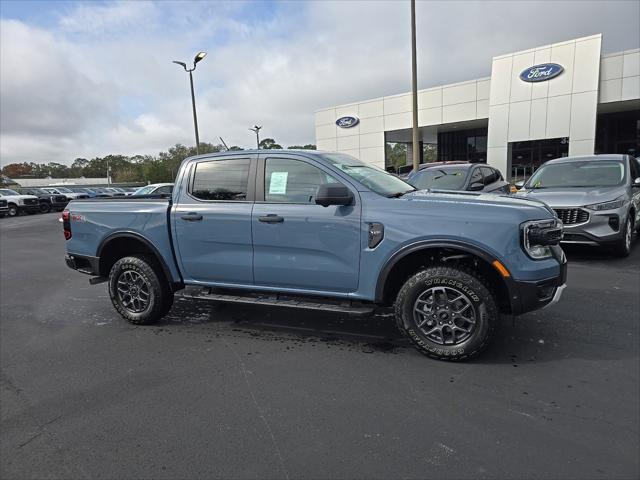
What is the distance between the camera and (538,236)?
3.39m

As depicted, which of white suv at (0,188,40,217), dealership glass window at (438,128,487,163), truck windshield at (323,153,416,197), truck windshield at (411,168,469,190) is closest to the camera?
truck windshield at (323,153,416,197)

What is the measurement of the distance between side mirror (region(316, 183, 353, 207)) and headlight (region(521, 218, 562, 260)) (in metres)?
1.43

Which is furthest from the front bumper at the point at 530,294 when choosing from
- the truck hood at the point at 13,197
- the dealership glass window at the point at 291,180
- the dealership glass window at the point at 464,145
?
the dealership glass window at the point at 464,145

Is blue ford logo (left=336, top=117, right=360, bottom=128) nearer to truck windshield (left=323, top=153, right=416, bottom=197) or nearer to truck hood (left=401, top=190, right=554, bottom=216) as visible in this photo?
truck windshield (left=323, top=153, right=416, bottom=197)

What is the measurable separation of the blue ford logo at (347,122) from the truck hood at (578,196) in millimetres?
27380

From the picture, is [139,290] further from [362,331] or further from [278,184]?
[362,331]

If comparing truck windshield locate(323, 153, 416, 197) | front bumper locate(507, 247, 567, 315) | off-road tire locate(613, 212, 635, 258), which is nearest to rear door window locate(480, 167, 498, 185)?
off-road tire locate(613, 212, 635, 258)

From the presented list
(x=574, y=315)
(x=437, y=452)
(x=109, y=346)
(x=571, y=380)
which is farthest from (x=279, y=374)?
(x=574, y=315)

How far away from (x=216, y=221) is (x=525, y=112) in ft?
84.2

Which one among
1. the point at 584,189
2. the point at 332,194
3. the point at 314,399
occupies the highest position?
the point at 332,194

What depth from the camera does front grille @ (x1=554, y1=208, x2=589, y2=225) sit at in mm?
6770

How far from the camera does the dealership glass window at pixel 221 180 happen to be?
4395 millimetres

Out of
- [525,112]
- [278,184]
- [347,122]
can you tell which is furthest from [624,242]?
[347,122]

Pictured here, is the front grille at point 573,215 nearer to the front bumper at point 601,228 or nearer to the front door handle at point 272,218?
the front bumper at point 601,228
